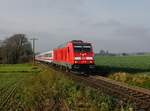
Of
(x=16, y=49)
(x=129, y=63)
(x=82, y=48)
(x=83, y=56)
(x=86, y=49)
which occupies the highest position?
(x=16, y=49)

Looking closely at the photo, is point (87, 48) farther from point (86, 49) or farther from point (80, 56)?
point (80, 56)

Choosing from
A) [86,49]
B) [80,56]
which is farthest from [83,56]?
[86,49]

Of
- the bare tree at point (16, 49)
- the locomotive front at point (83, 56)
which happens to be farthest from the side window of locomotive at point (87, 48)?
the bare tree at point (16, 49)

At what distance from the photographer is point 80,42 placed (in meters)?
36.0

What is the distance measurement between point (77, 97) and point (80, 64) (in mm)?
18926

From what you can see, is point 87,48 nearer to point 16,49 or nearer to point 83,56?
point 83,56

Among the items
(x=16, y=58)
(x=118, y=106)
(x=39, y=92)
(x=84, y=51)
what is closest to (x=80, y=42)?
(x=84, y=51)

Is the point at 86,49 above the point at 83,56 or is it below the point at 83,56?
above

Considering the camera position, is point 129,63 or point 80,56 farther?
point 129,63

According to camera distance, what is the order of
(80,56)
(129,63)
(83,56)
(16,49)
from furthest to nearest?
(16,49) → (129,63) → (83,56) → (80,56)

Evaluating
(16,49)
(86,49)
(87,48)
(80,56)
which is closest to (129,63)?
(87,48)

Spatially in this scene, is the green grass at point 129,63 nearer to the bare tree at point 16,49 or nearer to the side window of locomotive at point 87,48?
the side window of locomotive at point 87,48

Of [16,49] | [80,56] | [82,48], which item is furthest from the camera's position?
[16,49]

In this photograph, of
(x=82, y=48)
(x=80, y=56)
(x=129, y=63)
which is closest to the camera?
(x=80, y=56)
